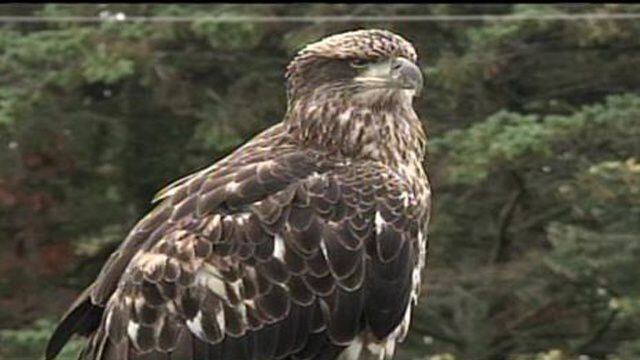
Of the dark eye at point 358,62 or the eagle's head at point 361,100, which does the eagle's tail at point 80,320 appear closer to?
the eagle's head at point 361,100

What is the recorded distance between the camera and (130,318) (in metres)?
4.52

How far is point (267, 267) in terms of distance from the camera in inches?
180

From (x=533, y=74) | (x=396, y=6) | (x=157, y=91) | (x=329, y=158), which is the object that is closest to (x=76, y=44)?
(x=157, y=91)

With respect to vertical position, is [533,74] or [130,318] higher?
[130,318]

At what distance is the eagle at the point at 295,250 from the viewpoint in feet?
14.9

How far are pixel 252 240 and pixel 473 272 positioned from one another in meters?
6.54

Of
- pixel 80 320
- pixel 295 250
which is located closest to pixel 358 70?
pixel 295 250

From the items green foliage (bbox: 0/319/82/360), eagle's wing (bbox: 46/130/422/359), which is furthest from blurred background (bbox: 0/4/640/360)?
eagle's wing (bbox: 46/130/422/359)

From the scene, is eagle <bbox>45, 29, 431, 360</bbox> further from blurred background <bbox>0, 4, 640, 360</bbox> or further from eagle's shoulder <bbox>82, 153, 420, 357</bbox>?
blurred background <bbox>0, 4, 640, 360</bbox>

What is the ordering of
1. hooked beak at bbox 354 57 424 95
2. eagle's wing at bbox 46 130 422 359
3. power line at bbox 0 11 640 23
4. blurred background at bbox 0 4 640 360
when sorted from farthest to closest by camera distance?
power line at bbox 0 11 640 23 → blurred background at bbox 0 4 640 360 → hooked beak at bbox 354 57 424 95 → eagle's wing at bbox 46 130 422 359

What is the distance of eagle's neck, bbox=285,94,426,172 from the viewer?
185 inches

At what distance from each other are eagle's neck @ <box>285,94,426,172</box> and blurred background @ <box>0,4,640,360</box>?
539 centimetres

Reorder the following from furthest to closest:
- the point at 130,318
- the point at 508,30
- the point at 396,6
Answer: the point at 396,6
the point at 508,30
the point at 130,318

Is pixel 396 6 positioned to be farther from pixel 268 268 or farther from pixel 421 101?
pixel 268 268
